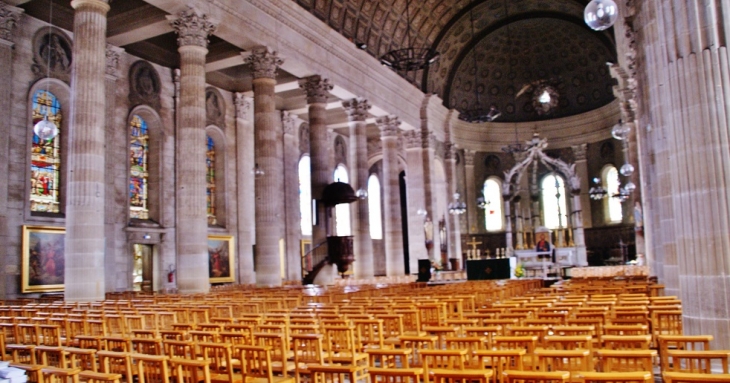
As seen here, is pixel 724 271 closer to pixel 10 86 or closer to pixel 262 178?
pixel 262 178

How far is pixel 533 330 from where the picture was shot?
7113 mm

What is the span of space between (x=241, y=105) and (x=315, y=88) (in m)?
5.69

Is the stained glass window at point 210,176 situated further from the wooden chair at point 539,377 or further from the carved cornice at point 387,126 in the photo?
the wooden chair at point 539,377

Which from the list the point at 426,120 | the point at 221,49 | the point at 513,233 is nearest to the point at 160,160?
the point at 221,49

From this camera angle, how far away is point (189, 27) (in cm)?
2155

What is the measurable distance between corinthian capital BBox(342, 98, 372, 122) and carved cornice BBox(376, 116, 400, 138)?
387 centimetres

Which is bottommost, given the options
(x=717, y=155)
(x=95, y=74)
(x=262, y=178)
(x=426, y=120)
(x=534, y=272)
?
(x=534, y=272)

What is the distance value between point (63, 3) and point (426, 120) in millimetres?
24870

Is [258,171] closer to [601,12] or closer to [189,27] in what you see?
[189,27]


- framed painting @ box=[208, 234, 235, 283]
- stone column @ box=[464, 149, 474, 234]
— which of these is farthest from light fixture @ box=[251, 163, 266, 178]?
stone column @ box=[464, 149, 474, 234]

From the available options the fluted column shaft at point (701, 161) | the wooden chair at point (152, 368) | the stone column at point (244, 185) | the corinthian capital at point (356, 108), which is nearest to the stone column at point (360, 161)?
the corinthian capital at point (356, 108)

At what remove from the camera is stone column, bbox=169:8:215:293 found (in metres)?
20.8

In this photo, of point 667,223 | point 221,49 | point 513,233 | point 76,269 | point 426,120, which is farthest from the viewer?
point 513,233

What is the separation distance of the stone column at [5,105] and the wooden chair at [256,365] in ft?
58.9
